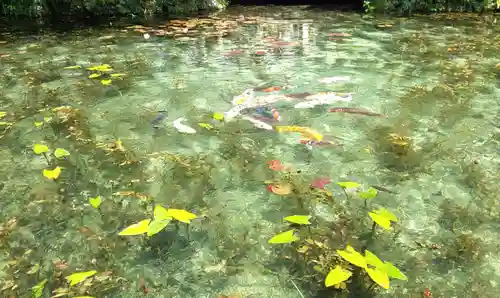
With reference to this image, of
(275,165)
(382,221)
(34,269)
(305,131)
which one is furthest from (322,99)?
(34,269)

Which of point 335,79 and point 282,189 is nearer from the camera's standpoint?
point 282,189

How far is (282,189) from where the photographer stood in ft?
8.41

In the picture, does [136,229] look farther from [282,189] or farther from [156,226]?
[282,189]

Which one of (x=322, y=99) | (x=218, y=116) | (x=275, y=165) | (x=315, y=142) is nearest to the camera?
(x=275, y=165)

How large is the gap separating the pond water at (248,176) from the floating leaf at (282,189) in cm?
2

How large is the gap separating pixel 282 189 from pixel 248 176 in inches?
12.7

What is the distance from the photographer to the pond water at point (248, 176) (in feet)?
6.26

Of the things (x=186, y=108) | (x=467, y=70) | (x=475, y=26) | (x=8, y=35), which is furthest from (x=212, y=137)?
(x=475, y=26)

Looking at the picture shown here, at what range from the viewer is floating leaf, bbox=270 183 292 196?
253 cm

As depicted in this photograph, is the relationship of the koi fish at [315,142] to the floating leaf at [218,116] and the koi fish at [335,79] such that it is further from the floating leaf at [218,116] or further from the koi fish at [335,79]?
the koi fish at [335,79]

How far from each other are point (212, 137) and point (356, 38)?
17.5ft

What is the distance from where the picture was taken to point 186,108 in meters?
4.06

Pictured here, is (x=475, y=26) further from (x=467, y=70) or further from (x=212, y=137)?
(x=212, y=137)

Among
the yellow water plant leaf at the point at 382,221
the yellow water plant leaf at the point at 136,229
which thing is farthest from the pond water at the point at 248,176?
the yellow water plant leaf at the point at 136,229
